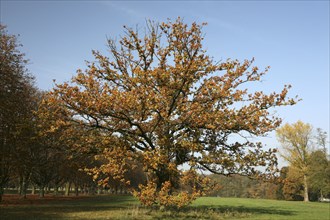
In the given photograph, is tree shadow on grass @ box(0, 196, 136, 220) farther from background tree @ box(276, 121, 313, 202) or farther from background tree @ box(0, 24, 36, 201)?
background tree @ box(276, 121, 313, 202)

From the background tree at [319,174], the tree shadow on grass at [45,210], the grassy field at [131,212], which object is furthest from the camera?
the background tree at [319,174]

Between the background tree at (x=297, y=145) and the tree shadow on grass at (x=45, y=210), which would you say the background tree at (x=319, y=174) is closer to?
the background tree at (x=297, y=145)

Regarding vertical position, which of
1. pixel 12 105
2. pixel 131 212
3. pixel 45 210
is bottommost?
pixel 45 210

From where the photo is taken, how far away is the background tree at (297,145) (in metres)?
63.8

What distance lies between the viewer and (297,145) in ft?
211

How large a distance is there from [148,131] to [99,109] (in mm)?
4365

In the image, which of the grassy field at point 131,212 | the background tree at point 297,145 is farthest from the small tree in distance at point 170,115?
the background tree at point 297,145

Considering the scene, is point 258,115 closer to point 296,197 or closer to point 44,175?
point 44,175

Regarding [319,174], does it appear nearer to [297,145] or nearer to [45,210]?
[297,145]

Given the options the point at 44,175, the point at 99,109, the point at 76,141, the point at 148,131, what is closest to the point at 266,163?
the point at 148,131

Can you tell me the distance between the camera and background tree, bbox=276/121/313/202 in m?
63.8

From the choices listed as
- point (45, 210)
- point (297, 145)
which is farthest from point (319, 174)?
point (45, 210)

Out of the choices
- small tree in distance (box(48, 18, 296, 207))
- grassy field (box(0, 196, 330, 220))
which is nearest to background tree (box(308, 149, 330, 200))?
grassy field (box(0, 196, 330, 220))

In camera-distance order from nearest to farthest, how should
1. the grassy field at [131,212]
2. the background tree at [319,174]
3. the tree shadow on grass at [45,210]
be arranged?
the tree shadow on grass at [45,210]
the grassy field at [131,212]
the background tree at [319,174]
